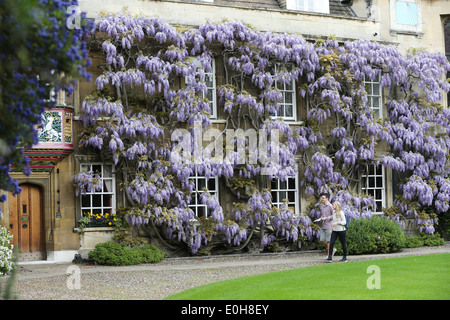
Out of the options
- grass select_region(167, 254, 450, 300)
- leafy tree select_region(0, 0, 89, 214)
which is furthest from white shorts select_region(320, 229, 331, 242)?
leafy tree select_region(0, 0, 89, 214)

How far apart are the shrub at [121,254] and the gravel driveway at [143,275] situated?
0.29 m

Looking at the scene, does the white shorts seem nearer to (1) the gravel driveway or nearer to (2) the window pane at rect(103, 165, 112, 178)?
(1) the gravel driveway

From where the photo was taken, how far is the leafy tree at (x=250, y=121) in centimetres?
1716

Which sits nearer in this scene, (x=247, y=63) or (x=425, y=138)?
(x=247, y=63)

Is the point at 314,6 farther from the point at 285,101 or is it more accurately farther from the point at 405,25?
the point at 285,101

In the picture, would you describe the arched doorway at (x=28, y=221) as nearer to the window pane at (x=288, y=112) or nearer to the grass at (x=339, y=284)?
the grass at (x=339, y=284)

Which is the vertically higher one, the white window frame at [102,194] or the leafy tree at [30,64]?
the leafy tree at [30,64]

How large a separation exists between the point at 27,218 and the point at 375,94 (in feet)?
38.3

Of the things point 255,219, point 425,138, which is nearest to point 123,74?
point 255,219

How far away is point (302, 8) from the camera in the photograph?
69.5ft

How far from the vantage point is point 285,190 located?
19.7 m

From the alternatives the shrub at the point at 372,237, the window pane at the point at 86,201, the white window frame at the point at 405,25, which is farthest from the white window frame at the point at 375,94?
the window pane at the point at 86,201
